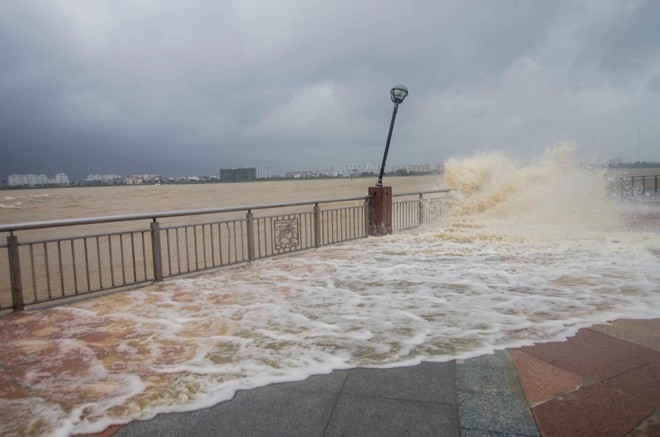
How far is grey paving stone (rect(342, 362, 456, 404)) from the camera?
2982 mm

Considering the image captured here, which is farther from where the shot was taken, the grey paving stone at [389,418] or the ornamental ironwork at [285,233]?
the ornamental ironwork at [285,233]

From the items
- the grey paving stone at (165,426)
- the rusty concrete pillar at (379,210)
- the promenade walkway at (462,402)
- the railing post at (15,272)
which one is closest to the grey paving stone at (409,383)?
the promenade walkway at (462,402)

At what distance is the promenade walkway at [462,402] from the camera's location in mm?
2566

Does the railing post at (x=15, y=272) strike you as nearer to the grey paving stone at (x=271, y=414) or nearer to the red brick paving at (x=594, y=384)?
the grey paving stone at (x=271, y=414)

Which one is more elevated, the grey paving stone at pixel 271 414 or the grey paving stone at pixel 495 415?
the grey paving stone at pixel 495 415

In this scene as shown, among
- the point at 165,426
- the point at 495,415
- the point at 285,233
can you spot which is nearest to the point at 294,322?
the point at 165,426

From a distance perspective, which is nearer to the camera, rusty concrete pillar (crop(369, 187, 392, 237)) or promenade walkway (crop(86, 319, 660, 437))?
promenade walkway (crop(86, 319, 660, 437))

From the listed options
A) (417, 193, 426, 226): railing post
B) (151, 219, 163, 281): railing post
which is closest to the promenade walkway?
(151, 219, 163, 281): railing post

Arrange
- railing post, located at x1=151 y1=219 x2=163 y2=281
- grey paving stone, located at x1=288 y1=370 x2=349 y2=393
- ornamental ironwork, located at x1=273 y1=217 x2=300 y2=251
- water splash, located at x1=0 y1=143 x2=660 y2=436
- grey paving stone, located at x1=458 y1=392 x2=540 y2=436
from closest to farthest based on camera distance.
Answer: grey paving stone, located at x1=458 y1=392 x2=540 y2=436
grey paving stone, located at x1=288 y1=370 x2=349 y2=393
water splash, located at x1=0 y1=143 x2=660 y2=436
railing post, located at x1=151 y1=219 x2=163 y2=281
ornamental ironwork, located at x1=273 y1=217 x2=300 y2=251

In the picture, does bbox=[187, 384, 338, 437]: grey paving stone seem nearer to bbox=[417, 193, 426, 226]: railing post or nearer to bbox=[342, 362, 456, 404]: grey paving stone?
bbox=[342, 362, 456, 404]: grey paving stone

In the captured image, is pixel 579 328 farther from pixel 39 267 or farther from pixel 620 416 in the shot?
pixel 39 267

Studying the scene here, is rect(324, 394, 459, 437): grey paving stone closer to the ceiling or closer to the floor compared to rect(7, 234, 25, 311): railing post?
closer to the floor

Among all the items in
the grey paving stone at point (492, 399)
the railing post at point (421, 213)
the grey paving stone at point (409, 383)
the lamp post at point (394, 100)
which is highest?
the lamp post at point (394, 100)

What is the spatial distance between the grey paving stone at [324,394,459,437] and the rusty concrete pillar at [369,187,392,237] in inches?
356
